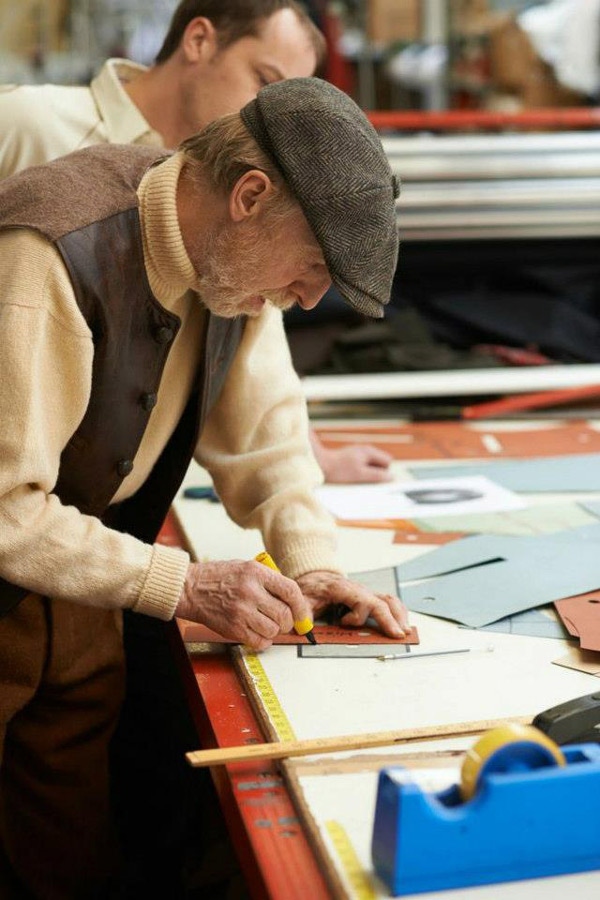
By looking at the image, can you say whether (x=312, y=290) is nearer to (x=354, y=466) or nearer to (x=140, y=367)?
(x=140, y=367)

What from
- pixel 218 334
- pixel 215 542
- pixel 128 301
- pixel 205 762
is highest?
pixel 128 301

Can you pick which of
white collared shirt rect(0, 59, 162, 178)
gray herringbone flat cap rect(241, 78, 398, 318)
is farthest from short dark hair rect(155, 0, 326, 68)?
gray herringbone flat cap rect(241, 78, 398, 318)

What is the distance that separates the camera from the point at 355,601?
5.37 feet

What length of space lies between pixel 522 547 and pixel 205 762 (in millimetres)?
865

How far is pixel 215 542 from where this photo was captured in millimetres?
2047

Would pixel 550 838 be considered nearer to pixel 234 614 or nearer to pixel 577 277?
pixel 234 614

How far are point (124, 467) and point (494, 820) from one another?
80 cm

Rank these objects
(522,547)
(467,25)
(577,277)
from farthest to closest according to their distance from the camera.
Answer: (467,25)
(577,277)
(522,547)

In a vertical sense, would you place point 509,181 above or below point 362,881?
below

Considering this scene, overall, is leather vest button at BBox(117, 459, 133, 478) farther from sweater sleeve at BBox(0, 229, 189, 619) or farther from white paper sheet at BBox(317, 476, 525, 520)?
white paper sheet at BBox(317, 476, 525, 520)

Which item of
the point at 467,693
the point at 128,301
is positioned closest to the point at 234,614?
the point at 467,693

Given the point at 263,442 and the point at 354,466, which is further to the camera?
the point at 354,466

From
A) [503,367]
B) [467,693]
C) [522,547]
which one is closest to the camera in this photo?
[467,693]

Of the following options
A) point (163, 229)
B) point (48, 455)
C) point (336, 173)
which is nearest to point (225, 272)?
point (163, 229)
